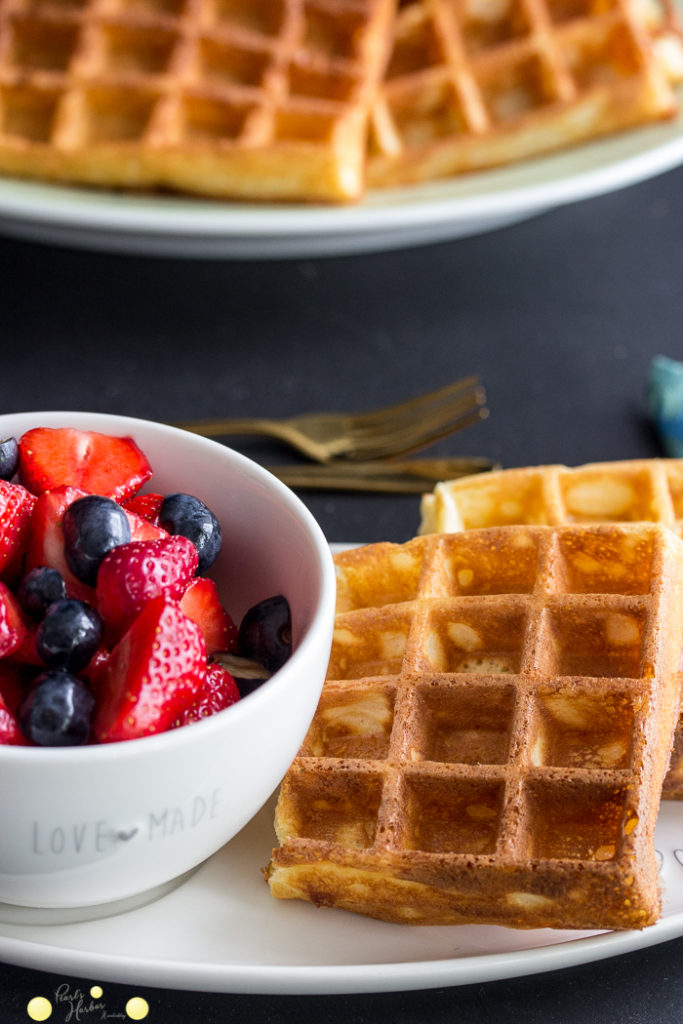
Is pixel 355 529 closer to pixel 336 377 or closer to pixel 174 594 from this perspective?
pixel 336 377

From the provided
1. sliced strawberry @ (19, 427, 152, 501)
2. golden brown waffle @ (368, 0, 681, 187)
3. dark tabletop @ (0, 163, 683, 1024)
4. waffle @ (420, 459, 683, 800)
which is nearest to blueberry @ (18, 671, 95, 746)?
sliced strawberry @ (19, 427, 152, 501)

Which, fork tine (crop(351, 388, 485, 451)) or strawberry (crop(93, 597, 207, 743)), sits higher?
fork tine (crop(351, 388, 485, 451))

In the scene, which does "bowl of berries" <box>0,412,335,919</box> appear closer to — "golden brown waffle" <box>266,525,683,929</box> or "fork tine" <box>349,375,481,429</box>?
"golden brown waffle" <box>266,525,683,929</box>

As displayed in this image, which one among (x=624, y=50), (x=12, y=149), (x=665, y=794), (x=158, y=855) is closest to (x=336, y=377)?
(x=12, y=149)

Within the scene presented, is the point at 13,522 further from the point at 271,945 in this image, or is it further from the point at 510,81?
the point at 510,81

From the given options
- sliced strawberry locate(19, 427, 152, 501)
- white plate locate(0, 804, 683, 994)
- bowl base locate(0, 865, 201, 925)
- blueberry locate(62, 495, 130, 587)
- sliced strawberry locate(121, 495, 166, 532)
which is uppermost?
sliced strawberry locate(19, 427, 152, 501)

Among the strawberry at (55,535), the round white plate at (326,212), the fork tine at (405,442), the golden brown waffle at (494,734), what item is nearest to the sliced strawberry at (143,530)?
the strawberry at (55,535)

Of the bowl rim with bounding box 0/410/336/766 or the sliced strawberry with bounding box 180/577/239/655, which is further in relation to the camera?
the sliced strawberry with bounding box 180/577/239/655
